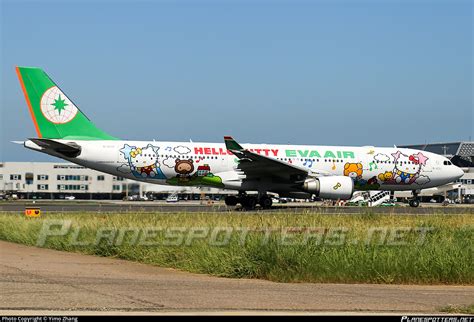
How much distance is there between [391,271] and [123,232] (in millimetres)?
7794

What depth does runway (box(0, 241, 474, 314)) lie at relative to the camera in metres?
9.59

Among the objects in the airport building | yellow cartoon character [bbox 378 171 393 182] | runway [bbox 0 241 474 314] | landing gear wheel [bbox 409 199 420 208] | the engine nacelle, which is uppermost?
yellow cartoon character [bbox 378 171 393 182]

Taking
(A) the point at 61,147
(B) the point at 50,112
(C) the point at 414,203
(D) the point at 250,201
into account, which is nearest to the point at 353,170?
(C) the point at 414,203

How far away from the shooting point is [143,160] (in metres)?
37.2

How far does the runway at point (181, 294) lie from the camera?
959cm

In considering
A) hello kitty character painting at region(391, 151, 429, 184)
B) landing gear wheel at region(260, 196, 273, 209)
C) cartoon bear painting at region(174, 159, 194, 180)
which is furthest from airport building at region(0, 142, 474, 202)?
landing gear wheel at region(260, 196, 273, 209)

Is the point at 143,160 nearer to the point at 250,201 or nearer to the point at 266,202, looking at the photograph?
the point at 250,201

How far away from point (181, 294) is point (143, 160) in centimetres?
2682

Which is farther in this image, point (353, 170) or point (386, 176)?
point (386, 176)

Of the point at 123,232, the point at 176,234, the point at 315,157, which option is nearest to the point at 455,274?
the point at 176,234

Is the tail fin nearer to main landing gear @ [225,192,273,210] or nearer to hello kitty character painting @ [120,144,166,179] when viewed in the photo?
hello kitty character painting @ [120,144,166,179]

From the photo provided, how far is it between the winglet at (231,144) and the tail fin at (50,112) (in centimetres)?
769

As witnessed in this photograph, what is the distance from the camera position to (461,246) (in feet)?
53.8

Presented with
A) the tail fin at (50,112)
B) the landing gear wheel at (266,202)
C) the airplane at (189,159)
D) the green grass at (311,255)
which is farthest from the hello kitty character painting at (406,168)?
the green grass at (311,255)
